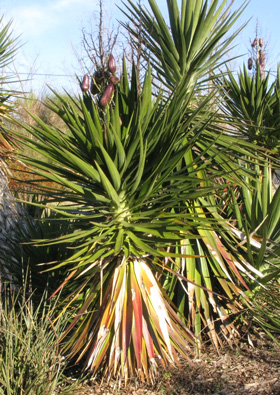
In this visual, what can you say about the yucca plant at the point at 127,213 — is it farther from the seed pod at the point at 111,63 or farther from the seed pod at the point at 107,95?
the seed pod at the point at 111,63

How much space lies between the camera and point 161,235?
10.8 feet

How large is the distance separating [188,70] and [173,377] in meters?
2.75

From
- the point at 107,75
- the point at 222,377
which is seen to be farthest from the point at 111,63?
the point at 222,377

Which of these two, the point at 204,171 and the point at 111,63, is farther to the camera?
the point at 204,171

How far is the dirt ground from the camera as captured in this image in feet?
11.4

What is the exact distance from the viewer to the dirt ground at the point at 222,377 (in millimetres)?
3471

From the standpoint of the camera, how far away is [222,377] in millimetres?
3650

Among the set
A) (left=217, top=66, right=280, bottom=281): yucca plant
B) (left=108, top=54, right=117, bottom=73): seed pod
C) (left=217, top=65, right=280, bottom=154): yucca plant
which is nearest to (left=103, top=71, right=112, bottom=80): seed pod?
(left=108, top=54, right=117, bottom=73): seed pod

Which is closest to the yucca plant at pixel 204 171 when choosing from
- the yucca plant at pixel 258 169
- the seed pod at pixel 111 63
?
the yucca plant at pixel 258 169

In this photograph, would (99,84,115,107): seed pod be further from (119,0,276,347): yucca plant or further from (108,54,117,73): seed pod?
(119,0,276,347): yucca plant

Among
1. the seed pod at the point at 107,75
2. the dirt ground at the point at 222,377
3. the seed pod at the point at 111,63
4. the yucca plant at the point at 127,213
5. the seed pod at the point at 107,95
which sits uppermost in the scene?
the seed pod at the point at 111,63

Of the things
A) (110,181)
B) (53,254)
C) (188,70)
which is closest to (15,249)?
(53,254)

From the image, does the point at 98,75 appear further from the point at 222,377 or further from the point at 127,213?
the point at 222,377

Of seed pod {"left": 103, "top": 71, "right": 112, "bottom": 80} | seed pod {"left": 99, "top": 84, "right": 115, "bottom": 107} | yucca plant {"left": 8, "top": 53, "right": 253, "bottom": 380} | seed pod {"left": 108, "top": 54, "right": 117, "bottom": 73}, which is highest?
seed pod {"left": 108, "top": 54, "right": 117, "bottom": 73}
